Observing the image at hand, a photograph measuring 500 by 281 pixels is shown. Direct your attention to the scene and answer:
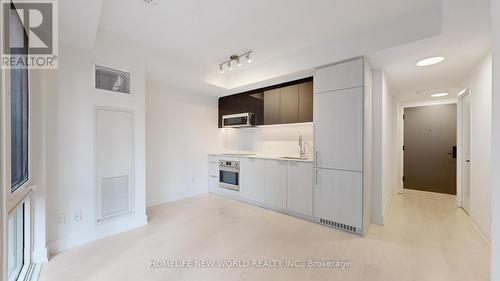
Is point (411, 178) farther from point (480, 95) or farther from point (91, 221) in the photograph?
point (91, 221)

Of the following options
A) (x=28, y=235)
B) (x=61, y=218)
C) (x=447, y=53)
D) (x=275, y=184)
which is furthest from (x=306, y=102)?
(x=28, y=235)

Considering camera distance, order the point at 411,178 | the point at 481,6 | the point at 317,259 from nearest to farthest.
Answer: the point at 481,6 < the point at 317,259 < the point at 411,178

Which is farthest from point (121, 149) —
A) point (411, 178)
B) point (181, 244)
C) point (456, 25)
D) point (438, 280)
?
point (411, 178)

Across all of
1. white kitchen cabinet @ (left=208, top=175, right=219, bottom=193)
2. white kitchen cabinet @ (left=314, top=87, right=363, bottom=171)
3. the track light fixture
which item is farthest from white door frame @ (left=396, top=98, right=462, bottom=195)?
white kitchen cabinet @ (left=208, top=175, right=219, bottom=193)

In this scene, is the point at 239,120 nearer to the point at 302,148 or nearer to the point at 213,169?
the point at 213,169

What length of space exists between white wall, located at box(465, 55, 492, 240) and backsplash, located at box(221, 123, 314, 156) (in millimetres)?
2152

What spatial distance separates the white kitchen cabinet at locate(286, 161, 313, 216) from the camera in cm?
311

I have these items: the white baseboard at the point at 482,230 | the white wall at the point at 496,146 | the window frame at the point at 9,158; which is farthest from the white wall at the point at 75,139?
the white baseboard at the point at 482,230

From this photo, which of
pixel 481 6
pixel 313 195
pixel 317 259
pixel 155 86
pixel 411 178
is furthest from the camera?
pixel 411 178

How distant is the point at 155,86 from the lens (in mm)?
3807

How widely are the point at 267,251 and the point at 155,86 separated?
3.31 metres

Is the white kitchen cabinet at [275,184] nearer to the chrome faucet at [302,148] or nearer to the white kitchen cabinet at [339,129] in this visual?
the chrome faucet at [302,148]

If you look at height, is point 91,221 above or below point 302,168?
below

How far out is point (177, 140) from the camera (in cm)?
→ 418
